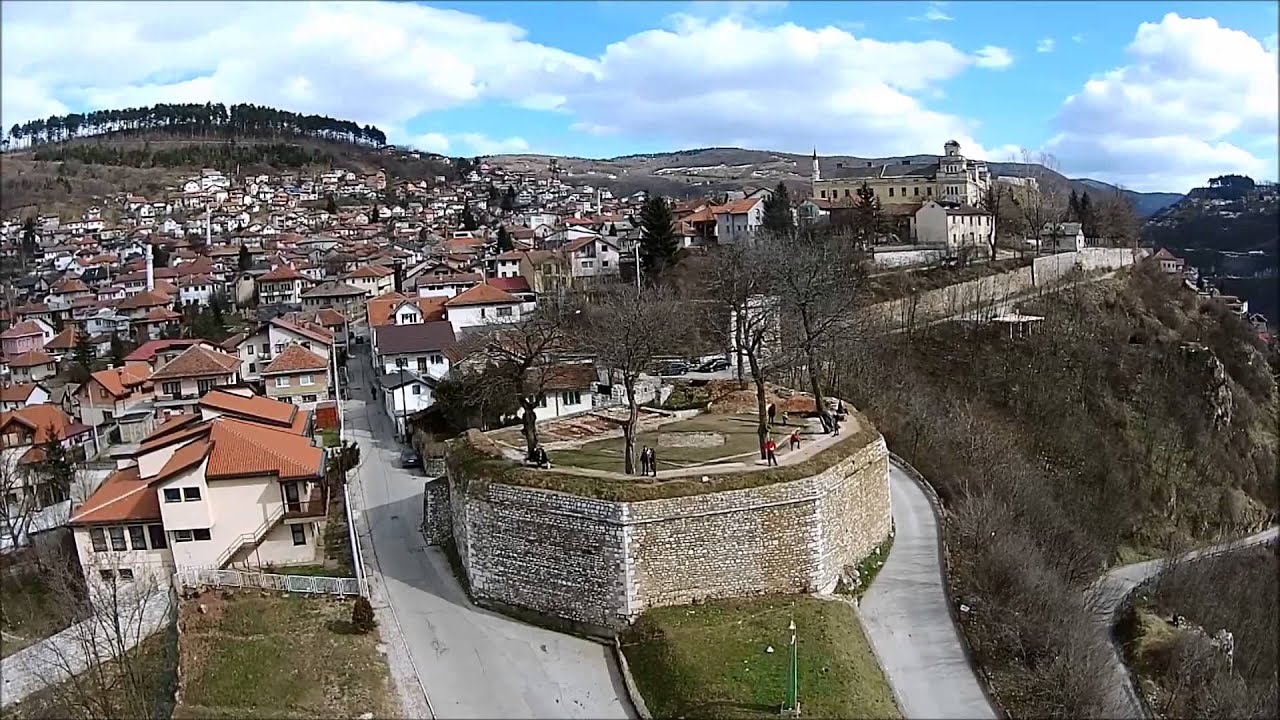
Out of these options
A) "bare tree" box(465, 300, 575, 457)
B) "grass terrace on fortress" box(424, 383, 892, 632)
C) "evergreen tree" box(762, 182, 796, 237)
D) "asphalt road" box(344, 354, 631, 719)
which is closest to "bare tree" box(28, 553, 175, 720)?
"asphalt road" box(344, 354, 631, 719)

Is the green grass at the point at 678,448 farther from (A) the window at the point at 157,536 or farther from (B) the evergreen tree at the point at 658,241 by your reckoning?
(B) the evergreen tree at the point at 658,241

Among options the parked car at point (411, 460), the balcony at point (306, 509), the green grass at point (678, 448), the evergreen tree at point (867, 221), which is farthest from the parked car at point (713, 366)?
the evergreen tree at point (867, 221)

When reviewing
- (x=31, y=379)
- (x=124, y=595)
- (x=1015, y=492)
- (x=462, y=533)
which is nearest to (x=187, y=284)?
(x=31, y=379)

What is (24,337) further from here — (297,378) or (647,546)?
(647,546)

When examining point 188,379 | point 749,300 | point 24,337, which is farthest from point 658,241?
point 24,337

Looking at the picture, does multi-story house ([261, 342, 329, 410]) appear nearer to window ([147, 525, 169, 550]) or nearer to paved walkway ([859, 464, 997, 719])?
window ([147, 525, 169, 550])

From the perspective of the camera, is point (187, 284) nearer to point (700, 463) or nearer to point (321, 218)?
point (321, 218)
